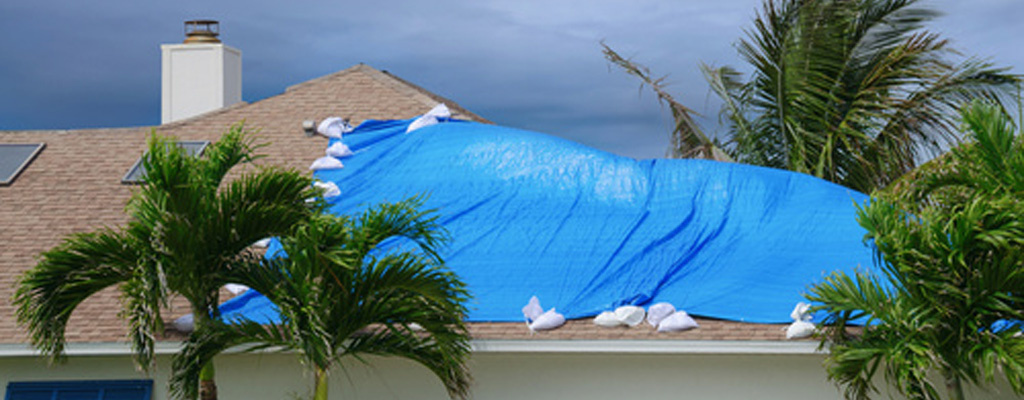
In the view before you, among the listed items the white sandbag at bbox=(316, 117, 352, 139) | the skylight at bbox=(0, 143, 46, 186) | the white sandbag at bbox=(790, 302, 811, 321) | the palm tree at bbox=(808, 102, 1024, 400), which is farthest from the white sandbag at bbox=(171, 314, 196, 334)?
the palm tree at bbox=(808, 102, 1024, 400)

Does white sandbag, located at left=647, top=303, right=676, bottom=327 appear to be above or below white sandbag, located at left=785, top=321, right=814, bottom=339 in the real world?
above

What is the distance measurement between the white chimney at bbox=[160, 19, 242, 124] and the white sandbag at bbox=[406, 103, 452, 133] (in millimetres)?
6063

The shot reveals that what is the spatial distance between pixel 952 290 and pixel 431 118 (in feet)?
26.0

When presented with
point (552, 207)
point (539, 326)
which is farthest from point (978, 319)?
point (552, 207)

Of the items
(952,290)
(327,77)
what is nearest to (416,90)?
(327,77)

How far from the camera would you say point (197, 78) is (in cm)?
2169

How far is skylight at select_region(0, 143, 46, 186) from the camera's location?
1636 cm

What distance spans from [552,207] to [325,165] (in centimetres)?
320

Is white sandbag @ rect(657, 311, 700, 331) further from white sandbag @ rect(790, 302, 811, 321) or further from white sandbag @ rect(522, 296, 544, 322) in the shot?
white sandbag @ rect(522, 296, 544, 322)

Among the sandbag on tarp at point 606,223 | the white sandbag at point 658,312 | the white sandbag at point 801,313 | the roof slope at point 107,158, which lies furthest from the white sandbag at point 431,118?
the white sandbag at point 801,313

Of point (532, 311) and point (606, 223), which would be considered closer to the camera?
point (532, 311)

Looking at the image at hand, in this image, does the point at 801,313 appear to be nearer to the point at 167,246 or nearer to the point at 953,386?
the point at 953,386

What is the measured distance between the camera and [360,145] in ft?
52.7

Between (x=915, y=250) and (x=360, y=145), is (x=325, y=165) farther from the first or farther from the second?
(x=915, y=250)
